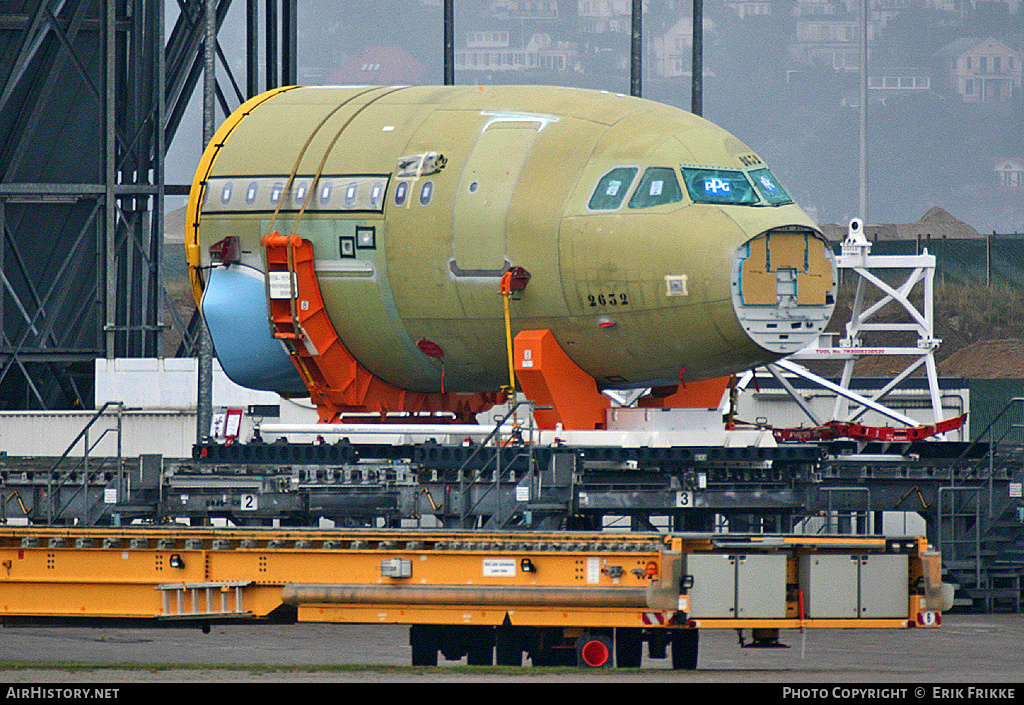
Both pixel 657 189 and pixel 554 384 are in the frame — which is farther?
pixel 554 384

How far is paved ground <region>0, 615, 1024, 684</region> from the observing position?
46.4 feet

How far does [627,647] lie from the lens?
1577cm

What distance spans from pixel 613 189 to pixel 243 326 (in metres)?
5.38

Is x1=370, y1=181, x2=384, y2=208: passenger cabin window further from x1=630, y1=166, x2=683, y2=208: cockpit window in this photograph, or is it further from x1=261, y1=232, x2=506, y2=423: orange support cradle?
x1=630, y1=166, x2=683, y2=208: cockpit window

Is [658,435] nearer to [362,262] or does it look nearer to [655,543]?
[655,543]

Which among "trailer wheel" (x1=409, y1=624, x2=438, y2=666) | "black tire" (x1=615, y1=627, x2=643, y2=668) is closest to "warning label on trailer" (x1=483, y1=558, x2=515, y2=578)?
"black tire" (x1=615, y1=627, x2=643, y2=668)

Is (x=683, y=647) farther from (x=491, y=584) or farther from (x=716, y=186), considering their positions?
(x=716, y=186)

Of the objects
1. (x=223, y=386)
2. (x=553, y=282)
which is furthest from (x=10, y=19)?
(x=553, y=282)

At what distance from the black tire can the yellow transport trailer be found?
0.7 inches

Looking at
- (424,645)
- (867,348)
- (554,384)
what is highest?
(867,348)

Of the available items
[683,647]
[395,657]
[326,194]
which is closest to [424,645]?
[395,657]

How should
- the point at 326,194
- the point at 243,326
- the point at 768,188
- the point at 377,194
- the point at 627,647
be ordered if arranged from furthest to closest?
the point at 243,326 → the point at 326,194 → the point at 377,194 → the point at 768,188 → the point at 627,647

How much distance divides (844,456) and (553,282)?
7.99m

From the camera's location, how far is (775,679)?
14.1 m
